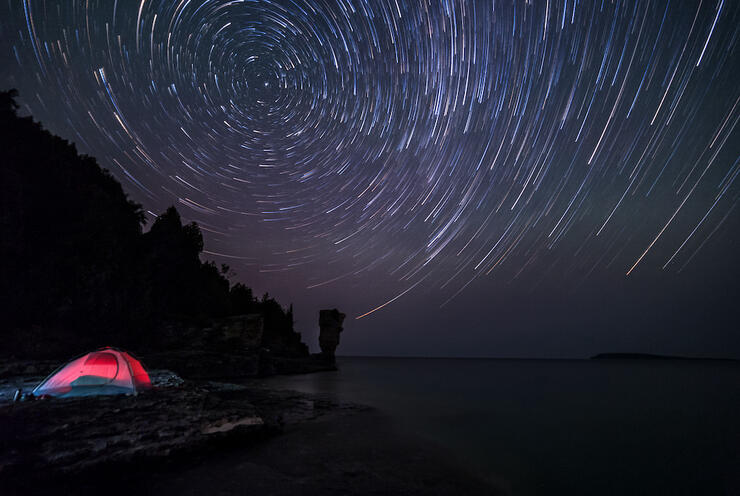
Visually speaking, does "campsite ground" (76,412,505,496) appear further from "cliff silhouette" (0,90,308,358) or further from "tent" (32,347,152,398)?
"cliff silhouette" (0,90,308,358)

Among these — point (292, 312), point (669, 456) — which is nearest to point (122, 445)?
point (669, 456)

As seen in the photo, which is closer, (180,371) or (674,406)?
(674,406)

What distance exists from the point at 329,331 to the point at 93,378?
6237cm

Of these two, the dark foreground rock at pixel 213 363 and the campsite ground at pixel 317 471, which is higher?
the dark foreground rock at pixel 213 363

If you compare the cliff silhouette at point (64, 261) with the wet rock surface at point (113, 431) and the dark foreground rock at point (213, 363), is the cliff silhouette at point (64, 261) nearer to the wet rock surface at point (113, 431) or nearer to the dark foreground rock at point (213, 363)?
the dark foreground rock at point (213, 363)

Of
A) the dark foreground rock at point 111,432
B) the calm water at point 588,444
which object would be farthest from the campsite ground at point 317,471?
the calm water at point 588,444

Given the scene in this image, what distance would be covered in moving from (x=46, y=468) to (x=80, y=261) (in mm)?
24547

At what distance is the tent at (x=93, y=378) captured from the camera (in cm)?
1043

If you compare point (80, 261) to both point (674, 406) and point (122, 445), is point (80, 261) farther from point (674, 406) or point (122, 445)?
point (674, 406)

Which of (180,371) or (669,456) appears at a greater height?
(180,371)

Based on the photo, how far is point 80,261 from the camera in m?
25.2

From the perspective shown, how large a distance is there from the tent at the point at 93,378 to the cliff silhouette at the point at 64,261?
12530 mm

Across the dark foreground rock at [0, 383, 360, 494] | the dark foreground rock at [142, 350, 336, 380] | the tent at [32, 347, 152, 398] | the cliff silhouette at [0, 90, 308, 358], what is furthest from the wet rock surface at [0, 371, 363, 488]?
the dark foreground rock at [142, 350, 336, 380]

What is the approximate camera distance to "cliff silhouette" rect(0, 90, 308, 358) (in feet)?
69.4
